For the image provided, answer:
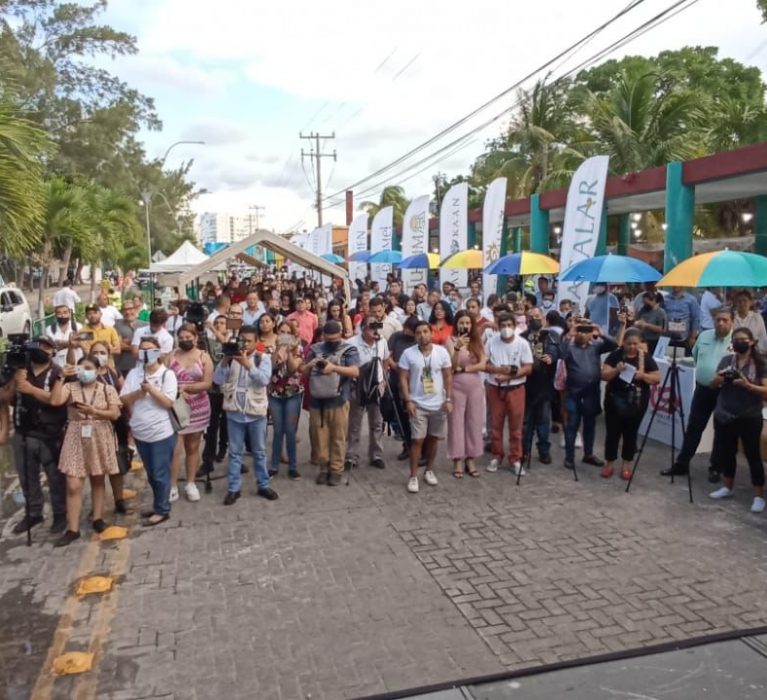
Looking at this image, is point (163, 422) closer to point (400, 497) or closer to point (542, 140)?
point (400, 497)

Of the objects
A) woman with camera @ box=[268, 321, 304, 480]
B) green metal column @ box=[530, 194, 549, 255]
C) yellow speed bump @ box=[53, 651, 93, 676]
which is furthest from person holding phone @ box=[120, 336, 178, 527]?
green metal column @ box=[530, 194, 549, 255]

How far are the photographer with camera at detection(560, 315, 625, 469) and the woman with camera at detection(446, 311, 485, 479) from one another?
949 mm

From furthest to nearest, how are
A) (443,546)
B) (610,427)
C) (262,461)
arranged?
(610,427) → (262,461) → (443,546)

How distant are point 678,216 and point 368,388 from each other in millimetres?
8583

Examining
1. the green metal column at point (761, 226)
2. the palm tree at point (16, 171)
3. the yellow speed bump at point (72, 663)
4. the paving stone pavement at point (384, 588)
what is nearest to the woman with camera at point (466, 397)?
the paving stone pavement at point (384, 588)

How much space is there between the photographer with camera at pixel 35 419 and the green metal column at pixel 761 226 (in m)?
16.0

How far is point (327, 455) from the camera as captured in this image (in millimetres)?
7219

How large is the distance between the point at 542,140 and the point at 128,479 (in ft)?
78.6

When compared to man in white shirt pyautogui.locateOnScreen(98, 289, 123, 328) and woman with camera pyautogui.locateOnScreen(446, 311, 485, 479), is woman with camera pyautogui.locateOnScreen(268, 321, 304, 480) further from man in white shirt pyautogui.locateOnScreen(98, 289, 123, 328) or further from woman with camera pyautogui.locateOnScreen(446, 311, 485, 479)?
man in white shirt pyautogui.locateOnScreen(98, 289, 123, 328)

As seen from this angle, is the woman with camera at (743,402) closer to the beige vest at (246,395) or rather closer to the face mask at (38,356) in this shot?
the beige vest at (246,395)

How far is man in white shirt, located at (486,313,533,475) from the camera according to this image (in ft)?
23.9

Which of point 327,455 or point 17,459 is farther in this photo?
point 327,455

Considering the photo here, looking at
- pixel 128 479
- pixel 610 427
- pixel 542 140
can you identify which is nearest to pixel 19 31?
pixel 542 140

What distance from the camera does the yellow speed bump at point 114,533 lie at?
18.9 ft
